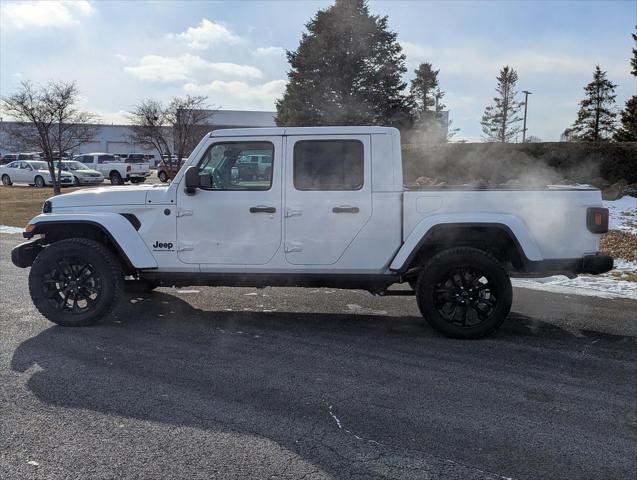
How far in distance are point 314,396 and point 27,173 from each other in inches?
1220

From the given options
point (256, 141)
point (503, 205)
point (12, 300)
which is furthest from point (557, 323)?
point (12, 300)

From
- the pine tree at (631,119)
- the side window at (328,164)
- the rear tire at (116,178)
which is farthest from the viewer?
the rear tire at (116,178)

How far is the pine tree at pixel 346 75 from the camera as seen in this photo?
2769cm

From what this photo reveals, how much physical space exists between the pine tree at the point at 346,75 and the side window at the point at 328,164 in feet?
72.1

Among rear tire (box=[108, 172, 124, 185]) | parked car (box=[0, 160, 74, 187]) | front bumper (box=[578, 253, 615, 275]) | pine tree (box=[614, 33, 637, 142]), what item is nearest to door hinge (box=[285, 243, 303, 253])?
front bumper (box=[578, 253, 615, 275])

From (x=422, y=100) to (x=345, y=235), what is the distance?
43.4 metres

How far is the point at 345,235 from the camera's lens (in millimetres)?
5457

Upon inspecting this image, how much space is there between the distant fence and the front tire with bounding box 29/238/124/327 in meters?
11.8

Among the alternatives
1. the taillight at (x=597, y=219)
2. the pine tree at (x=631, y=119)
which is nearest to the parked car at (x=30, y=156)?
the pine tree at (x=631, y=119)

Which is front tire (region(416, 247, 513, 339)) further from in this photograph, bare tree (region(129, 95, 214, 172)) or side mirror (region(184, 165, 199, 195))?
bare tree (region(129, 95, 214, 172))

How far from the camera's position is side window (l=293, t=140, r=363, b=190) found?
18.1 ft

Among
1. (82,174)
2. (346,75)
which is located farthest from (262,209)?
(82,174)

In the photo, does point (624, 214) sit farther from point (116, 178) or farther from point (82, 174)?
point (116, 178)

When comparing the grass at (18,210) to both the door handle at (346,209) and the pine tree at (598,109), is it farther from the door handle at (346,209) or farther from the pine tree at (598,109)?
the pine tree at (598,109)
